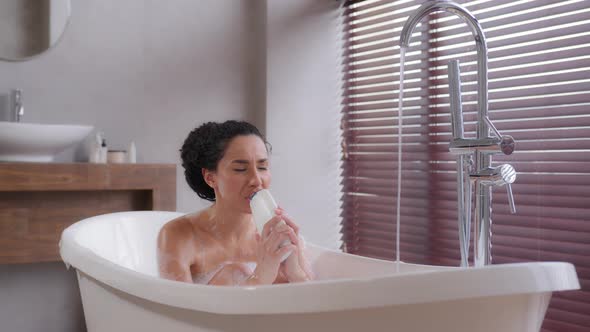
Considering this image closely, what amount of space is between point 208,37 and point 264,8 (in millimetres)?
356

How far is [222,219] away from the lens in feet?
6.57

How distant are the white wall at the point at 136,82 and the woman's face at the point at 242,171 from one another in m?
1.49

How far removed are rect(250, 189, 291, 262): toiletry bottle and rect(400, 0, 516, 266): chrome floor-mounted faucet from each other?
53cm

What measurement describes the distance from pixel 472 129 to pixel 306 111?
3.80ft

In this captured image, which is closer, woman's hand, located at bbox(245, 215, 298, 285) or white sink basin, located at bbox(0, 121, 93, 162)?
woman's hand, located at bbox(245, 215, 298, 285)

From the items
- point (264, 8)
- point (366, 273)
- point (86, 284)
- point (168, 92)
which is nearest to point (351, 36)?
point (264, 8)

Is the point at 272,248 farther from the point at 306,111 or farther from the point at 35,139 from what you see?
the point at 306,111

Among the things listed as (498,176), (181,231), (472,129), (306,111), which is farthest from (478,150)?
(306,111)

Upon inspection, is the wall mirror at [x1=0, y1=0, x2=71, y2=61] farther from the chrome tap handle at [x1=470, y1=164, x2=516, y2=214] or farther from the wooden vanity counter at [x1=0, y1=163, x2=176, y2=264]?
the chrome tap handle at [x1=470, y1=164, x2=516, y2=214]

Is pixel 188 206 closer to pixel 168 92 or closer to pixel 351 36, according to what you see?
pixel 168 92

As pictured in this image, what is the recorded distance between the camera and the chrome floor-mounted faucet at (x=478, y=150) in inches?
68.2

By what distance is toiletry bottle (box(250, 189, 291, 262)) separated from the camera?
1693mm

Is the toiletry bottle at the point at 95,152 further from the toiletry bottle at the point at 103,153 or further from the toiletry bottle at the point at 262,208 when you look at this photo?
the toiletry bottle at the point at 262,208

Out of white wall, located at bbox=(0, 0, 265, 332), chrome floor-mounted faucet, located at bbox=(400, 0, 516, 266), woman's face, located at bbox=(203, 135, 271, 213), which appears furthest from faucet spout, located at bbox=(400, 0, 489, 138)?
white wall, located at bbox=(0, 0, 265, 332)
